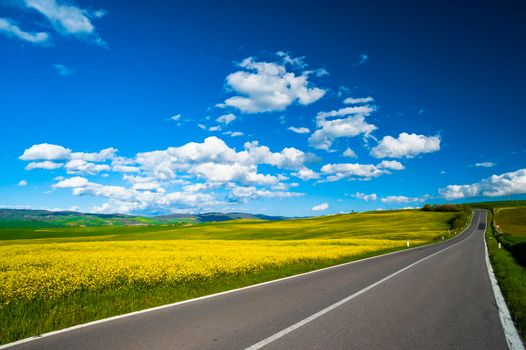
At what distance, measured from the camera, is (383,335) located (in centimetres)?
649

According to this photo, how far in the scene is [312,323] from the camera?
23.7ft

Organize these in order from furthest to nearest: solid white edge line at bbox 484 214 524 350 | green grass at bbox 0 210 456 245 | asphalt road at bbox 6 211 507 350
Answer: green grass at bbox 0 210 456 245 → solid white edge line at bbox 484 214 524 350 → asphalt road at bbox 6 211 507 350

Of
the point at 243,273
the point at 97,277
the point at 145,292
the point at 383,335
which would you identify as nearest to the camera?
the point at 383,335

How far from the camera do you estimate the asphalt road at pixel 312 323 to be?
19.5 feet

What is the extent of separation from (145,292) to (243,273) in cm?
532

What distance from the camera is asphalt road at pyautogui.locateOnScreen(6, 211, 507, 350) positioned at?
19.5ft

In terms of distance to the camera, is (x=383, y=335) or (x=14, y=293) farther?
(x=14, y=293)

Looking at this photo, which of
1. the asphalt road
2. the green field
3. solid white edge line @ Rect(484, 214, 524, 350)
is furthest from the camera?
the green field

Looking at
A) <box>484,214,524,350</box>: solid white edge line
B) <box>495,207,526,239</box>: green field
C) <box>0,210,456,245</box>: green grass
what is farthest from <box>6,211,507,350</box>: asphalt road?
<box>495,207,526,239</box>: green field

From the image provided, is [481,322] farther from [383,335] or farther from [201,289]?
[201,289]

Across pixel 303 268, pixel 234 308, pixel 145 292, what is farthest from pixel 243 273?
pixel 234 308

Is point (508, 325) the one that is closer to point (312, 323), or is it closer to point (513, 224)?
point (312, 323)

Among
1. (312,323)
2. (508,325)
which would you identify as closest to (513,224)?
Result: (508,325)

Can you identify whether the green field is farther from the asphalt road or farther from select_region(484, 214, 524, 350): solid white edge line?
the asphalt road
